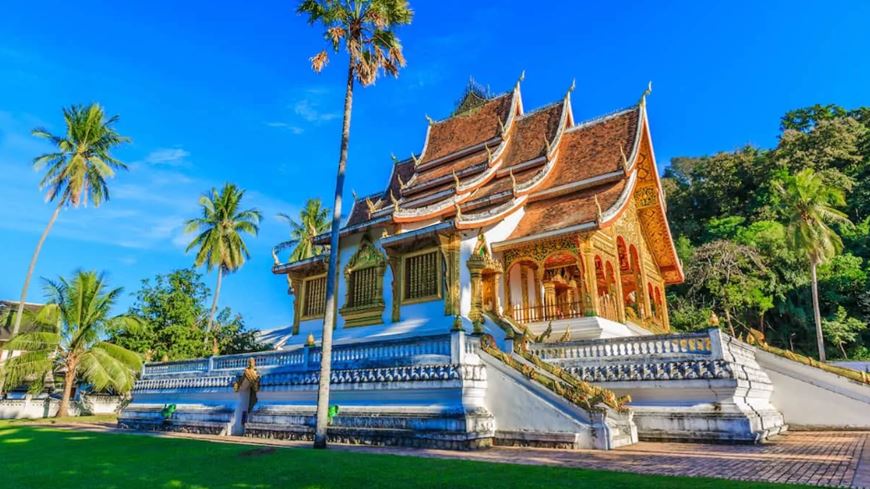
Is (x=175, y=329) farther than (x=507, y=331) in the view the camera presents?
Yes

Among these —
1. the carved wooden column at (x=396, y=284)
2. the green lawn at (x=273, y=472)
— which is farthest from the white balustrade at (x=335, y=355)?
the carved wooden column at (x=396, y=284)

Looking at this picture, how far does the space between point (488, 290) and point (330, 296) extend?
6.35m

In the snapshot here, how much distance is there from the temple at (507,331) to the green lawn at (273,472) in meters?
2.70

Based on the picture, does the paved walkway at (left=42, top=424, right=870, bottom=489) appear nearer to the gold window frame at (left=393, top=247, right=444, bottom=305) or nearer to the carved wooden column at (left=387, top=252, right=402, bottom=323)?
the gold window frame at (left=393, top=247, right=444, bottom=305)

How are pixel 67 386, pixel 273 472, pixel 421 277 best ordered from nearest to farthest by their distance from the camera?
pixel 273 472, pixel 421 277, pixel 67 386

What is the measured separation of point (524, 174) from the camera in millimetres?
18953

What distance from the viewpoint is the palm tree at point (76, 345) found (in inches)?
894

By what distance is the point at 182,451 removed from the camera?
9586mm

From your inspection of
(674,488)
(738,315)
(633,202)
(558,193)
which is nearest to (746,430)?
(674,488)

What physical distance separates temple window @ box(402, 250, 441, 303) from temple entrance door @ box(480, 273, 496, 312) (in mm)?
1357

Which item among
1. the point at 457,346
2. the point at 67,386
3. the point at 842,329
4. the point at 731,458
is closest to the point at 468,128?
the point at 457,346

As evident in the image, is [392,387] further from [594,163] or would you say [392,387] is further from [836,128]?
[836,128]

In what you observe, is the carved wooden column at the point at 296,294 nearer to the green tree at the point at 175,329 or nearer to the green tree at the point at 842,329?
the green tree at the point at 175,329

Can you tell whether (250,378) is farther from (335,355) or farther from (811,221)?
(811,221)
